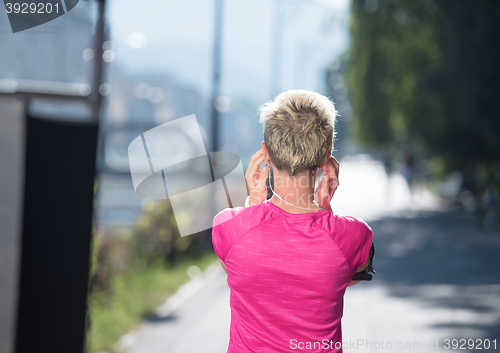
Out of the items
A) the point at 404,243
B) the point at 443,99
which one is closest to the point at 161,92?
the point at 443,99

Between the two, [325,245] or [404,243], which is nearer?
[325,245]

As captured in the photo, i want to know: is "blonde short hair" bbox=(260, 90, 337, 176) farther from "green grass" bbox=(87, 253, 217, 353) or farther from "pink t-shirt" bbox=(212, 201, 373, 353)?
"green grass" bbox=(87, 253, 217, 353)

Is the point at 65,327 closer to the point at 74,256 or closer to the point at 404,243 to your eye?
the point at 74,256

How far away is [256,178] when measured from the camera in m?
1.96

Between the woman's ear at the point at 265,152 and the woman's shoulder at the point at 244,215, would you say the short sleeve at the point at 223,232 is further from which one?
the woman's ear at the point at 265,152

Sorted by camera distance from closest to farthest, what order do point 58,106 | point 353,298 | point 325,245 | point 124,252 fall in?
point 325,245 < point 58,106 < point 353,298 < point 124,252

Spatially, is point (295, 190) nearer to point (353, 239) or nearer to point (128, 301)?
point (353, 239)

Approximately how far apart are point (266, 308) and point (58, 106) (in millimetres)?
2592

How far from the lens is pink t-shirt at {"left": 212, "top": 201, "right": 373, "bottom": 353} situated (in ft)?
5.95

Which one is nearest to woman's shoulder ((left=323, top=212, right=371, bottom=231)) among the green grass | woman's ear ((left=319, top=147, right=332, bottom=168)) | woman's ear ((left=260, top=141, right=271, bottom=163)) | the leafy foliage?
woman's ear ((left=319, top=147, right=332, bottom=168))

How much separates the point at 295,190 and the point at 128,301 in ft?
18.8

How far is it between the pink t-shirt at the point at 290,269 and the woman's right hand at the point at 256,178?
8 cm

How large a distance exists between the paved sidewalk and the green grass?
0.19 m

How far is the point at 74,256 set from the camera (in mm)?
3342
